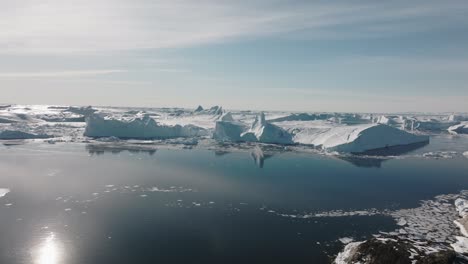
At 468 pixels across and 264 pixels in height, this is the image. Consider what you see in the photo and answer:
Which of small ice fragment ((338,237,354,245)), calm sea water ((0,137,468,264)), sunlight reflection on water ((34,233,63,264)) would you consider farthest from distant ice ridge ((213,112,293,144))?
sunlight reflection on water ((34,233,63,264))

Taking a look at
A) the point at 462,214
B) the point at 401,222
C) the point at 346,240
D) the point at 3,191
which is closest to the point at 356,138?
the point at 462,214

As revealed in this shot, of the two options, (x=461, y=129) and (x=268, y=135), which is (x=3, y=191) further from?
(x=461, y=129)

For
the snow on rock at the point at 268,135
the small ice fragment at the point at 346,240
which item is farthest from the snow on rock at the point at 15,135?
the small ice fragment at the point at 346,240

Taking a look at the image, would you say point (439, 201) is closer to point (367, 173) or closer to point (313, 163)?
point (367, 173)

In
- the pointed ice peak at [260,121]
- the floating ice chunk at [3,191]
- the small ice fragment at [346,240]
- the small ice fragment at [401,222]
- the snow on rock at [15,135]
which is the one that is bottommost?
the small ice fragment at [346,240]

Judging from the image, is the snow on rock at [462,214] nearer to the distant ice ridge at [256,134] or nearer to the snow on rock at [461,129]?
the distant ice ridge at [256,134]

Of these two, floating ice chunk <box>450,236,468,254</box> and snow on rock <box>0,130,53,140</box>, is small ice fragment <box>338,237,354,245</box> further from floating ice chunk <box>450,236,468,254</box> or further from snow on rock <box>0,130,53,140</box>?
snow on rock <box>0,130,53,140</box>
